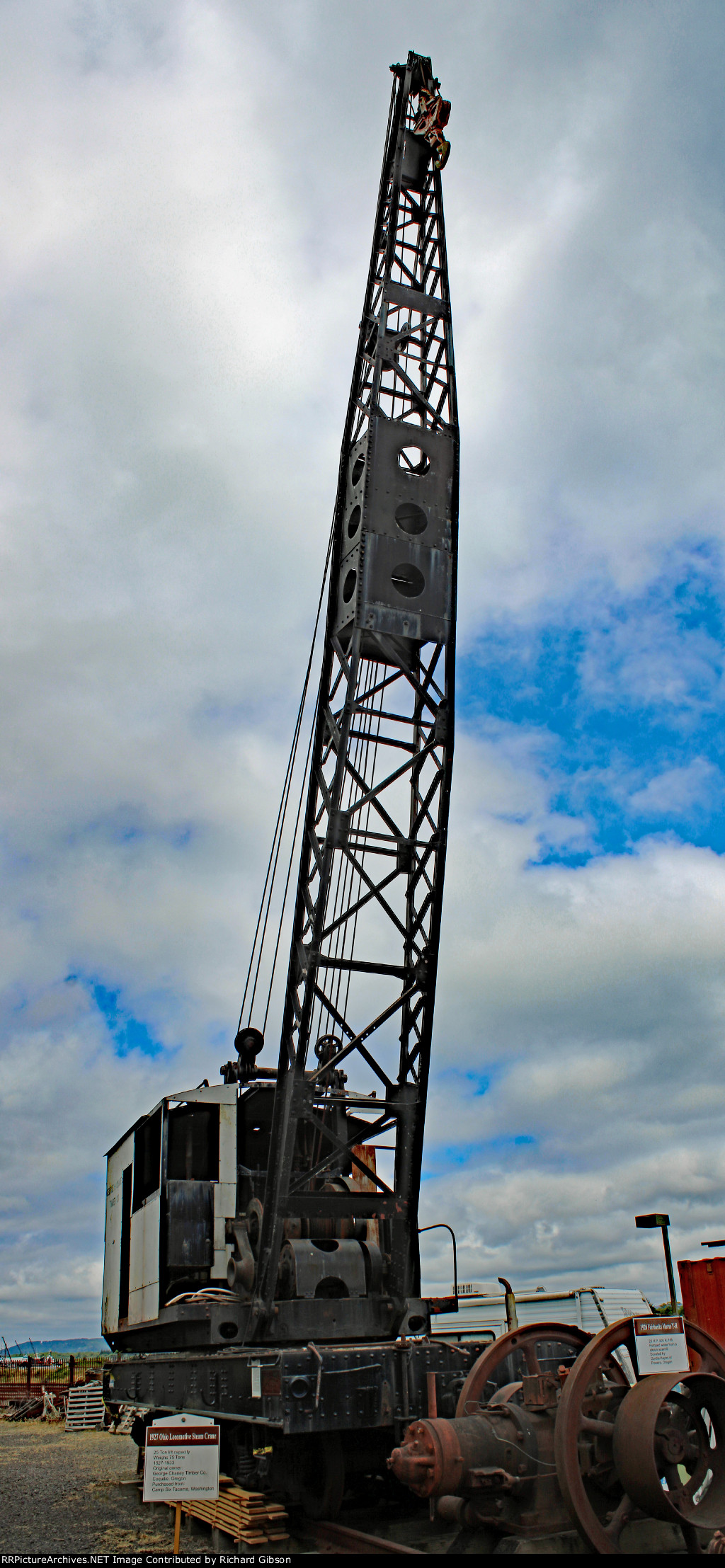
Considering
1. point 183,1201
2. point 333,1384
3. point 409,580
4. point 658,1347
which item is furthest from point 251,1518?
point 409,580

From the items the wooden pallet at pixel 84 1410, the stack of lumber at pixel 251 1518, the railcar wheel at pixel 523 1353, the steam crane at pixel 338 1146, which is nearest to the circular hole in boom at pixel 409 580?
the steam crane at pixel 338 1146

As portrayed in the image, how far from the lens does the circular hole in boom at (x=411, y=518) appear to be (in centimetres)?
1171

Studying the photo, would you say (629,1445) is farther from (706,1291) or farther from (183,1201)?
(706,1291)

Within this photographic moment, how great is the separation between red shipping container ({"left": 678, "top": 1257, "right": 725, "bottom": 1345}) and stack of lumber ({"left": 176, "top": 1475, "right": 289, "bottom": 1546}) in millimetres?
6607

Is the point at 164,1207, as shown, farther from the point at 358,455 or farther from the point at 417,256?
the point at 417,256

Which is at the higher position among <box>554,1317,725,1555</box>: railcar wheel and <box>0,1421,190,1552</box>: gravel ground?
<box>554,1317,725,1555</box>: railcar wheel

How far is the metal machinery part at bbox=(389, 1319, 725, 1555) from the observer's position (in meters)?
5.85

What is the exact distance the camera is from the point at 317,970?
10.4 metres

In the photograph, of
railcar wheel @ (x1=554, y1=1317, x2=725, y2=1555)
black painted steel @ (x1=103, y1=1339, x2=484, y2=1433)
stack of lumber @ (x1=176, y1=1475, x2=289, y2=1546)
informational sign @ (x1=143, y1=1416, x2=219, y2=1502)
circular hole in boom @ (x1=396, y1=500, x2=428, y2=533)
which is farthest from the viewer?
circular hole in boom @ (x1=396, y1=500, x2=428, y2=533)

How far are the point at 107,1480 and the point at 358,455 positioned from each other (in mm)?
12914

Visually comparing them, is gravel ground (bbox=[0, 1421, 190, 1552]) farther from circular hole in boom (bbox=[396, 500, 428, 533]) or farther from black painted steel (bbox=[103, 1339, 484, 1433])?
circular hole in boom (bbox=[396, 500, 428, 533])

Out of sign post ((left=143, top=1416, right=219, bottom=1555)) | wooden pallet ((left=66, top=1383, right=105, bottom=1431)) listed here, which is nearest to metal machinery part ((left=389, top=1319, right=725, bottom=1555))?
sign post ((left=143, top=1416, right=219, bottom=1555))

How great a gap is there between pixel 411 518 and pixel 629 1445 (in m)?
8.99

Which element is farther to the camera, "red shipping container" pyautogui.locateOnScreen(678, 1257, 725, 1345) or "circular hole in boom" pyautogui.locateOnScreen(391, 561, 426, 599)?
"red shipping container" pyautogui.locateOnScreen(678, 1257, 725, 1345)
